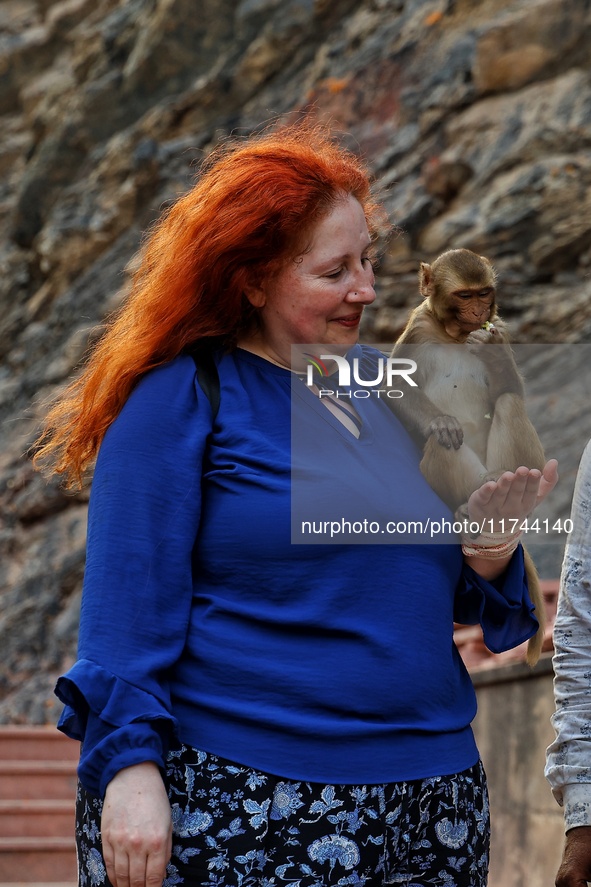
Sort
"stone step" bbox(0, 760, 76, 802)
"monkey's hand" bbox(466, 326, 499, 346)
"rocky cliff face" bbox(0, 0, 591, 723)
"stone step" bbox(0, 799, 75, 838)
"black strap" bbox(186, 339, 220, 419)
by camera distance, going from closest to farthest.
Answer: "monkey's hand" bbox(466, 326, 499, 346) → "black strap" bbox(186, 339, 220, 419) → "stone step" bbox(0, 799, 75, 838) → "stone step" bbox(0, 760, 76, 802) → "rocky cliff face" bbox(0, 0, 591, 723)

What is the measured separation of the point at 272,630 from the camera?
1867mm

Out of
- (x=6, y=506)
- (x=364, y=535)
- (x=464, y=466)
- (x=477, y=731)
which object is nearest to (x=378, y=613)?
(x=364, y=535)

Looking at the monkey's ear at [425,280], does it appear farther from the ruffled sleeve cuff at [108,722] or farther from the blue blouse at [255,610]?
the ruffled sleeve cuff at [108,722]

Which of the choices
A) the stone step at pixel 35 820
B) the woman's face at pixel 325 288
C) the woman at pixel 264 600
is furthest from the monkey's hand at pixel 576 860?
the stone step at pixel 35 820

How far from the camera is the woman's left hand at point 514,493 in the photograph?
6.03ft

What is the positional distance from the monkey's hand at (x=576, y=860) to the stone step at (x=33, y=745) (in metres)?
5.55

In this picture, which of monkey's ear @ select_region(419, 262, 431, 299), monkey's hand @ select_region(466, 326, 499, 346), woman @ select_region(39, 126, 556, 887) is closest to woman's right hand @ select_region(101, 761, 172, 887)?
woman @ select_region(39, 126, 556, 887)

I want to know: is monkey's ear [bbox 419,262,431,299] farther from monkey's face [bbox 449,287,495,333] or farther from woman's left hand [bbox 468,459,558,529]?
woman's left hand [bbox 468,459,558,529]

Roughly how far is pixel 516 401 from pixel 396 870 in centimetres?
82

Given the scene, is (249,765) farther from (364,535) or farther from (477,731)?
(477,731)

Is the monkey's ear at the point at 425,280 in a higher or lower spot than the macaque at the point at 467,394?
higher

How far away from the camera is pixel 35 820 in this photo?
19.6 feet

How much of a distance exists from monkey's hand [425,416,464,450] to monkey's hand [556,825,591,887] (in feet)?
2.45

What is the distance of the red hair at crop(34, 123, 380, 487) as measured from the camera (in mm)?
2064
